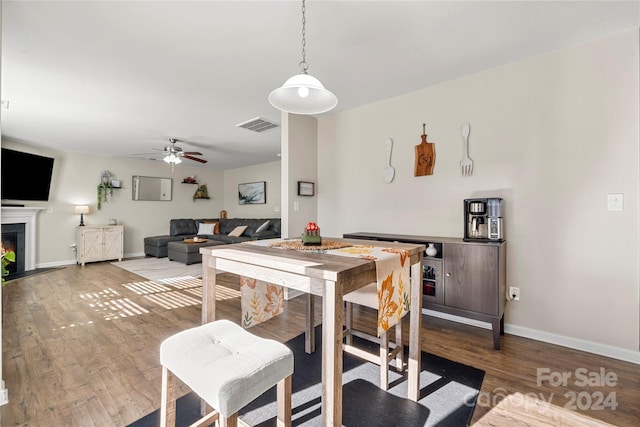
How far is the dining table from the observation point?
1.08m

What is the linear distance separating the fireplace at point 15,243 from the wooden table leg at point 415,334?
6.45 m

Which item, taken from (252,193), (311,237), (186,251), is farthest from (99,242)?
(311,237)

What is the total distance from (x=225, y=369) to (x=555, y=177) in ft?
9.02

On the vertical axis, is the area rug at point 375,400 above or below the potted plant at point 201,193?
below

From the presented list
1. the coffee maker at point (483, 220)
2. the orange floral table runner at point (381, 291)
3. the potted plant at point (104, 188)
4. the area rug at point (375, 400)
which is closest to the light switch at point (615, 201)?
the coffee maker at point (483, 220)

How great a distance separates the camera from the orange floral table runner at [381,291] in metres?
1.32

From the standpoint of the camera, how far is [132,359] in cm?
210

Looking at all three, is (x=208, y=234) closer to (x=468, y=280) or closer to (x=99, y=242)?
(x=99, y=242)

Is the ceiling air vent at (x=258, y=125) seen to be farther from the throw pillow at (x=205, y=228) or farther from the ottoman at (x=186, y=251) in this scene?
the throw pillow at (x=205, y=228)

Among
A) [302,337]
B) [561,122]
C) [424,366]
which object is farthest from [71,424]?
[561,122]

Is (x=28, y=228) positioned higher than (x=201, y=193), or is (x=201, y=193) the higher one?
(x=201, y=193)

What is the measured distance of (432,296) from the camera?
2553mm

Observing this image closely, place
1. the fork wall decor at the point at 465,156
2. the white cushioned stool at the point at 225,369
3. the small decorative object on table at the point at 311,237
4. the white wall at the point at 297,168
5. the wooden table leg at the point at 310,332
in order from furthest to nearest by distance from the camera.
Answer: the white wall at the point at 297,168, the fork wall decor at the point at 465,156, the wooden table leg at the point at 310,332, the small decorative object on table at the point at 311,237, the white cushioned stool at the point at 225,369

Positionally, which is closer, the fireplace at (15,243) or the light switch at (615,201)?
the light switch at (615,201)
